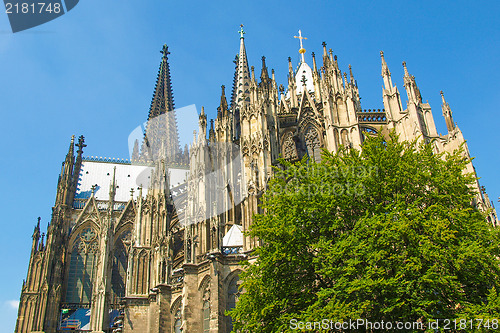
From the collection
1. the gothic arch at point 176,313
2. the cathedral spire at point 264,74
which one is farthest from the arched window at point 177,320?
Answer: the cathedral spire at point 264,74

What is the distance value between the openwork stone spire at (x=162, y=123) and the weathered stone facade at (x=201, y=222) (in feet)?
49.9

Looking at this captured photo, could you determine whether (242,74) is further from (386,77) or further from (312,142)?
(386,77)

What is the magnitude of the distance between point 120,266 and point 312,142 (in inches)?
878

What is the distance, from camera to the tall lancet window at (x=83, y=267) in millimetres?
42594

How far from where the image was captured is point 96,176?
57.3 meters

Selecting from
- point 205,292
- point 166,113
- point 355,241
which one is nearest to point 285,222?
point 355,241

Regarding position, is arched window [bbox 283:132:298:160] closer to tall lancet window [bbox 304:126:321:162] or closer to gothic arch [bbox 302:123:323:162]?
gothic arch [bbox 302:123:323:162]

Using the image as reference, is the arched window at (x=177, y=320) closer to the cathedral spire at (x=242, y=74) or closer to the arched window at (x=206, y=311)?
the arched window at (x=206, y=311)

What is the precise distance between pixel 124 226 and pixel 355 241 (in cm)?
3491

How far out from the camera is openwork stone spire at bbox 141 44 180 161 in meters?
62.0

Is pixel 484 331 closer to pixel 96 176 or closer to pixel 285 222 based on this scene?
pixel 285 222

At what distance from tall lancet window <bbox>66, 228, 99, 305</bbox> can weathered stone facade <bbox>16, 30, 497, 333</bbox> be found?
0.32ft

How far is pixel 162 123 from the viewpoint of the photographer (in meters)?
64.9

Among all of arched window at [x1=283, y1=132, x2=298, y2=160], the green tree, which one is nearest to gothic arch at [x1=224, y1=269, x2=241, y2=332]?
the green tree
